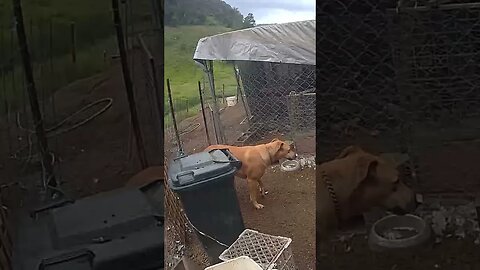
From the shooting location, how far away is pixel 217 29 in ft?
2.02

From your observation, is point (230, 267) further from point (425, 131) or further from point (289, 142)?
point (425, 131)

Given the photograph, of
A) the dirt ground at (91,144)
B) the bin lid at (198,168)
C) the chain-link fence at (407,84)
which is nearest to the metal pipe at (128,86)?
the dirt ground at (91,144)

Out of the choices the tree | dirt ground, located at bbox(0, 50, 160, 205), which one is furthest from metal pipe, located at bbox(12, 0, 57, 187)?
the tree

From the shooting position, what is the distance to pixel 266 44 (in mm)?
659

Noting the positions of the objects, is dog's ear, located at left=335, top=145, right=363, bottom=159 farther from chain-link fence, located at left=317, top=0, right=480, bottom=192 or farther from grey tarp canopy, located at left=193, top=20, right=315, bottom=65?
grey tarp canopy, located at left=193, top=20, right=315, bottom=65

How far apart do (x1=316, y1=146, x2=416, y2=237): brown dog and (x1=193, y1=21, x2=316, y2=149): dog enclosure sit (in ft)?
0.21

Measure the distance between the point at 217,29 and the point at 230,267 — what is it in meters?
0.35

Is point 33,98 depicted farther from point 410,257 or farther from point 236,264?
point 410,257

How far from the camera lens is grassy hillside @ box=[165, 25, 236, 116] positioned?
559mm

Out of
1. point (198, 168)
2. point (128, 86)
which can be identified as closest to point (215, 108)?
point (198, 168)

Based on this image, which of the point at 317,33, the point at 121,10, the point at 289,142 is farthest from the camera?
the point at 289,142

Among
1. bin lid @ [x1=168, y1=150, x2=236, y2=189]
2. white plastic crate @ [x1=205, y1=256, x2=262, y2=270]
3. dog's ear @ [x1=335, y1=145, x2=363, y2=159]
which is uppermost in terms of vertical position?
dog's ear @ [x1=335, y1=145, x2=363, y2=159]

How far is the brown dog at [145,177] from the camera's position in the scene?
1.73 ft

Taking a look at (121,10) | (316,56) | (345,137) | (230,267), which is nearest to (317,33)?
(316,56)
